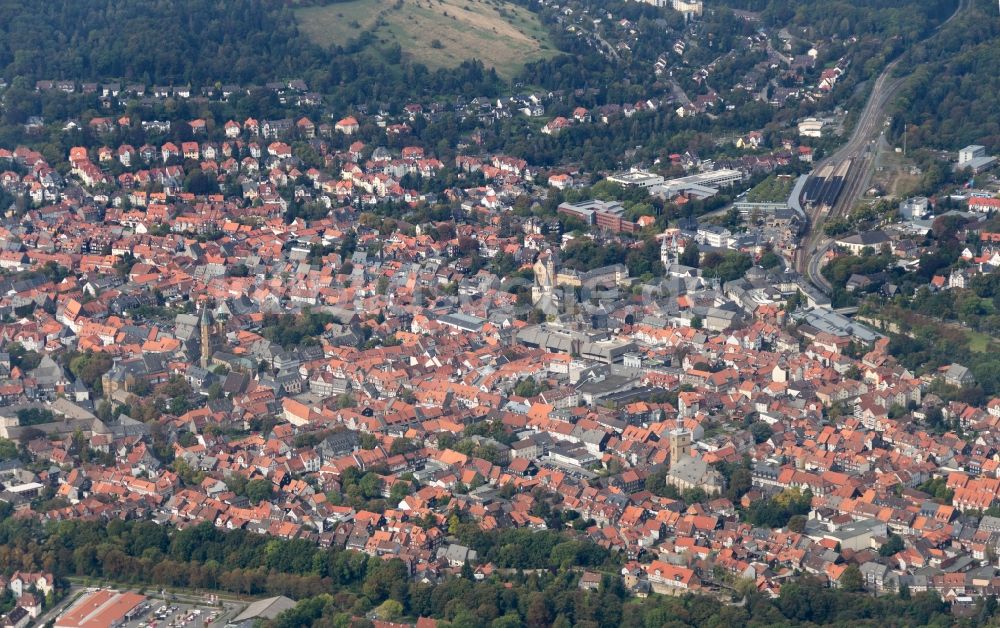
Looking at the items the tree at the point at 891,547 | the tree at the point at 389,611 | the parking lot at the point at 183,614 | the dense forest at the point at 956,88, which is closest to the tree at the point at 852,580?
the tree at the point at 891,547

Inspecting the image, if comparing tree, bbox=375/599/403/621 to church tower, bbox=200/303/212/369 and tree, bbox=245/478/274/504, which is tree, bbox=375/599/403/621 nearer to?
tree, bbox=245/478/274/504

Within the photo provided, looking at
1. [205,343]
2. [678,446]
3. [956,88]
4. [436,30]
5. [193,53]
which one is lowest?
[193,53]

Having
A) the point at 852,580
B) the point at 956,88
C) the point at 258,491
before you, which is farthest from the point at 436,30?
the point at 852,580

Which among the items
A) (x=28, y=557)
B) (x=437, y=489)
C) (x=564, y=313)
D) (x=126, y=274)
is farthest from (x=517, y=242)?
(x=28, y=557)

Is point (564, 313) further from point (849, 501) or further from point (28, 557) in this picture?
point (28, 557)

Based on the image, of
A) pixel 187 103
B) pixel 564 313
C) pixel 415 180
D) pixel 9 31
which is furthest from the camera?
pixel 9 31

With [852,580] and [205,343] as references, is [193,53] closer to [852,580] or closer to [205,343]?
[205,343]

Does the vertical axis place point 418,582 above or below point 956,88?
→ below

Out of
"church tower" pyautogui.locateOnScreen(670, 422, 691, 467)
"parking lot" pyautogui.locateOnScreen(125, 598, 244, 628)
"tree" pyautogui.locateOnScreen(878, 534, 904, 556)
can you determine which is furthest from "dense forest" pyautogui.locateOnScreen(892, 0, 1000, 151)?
"parking lot" pyautogui.locateOnScreen(125, 598, 244, 628)
